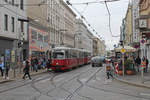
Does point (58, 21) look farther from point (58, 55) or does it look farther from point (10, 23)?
point (58, 55)

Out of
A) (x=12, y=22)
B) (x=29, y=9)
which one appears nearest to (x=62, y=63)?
(x=12, y=22)

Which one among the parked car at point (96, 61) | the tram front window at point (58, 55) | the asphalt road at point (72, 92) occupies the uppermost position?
the tram front window at point (58, 55)

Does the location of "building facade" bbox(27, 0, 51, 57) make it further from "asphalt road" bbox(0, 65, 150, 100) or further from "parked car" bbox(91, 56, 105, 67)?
"asphalt road" bbox(0, 65, 150, 100)

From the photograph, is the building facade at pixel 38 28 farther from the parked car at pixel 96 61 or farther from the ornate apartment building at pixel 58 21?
the parked car at pixel 96 61

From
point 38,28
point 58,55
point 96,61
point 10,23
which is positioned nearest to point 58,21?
point 38,28

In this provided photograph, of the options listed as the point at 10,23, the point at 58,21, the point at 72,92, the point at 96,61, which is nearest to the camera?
the point at 72,92

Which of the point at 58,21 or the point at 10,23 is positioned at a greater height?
the point at 58,21

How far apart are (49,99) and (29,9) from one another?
31.0 meters

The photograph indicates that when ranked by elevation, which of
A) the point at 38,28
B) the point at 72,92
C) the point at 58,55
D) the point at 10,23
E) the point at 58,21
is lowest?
the point at 72,92

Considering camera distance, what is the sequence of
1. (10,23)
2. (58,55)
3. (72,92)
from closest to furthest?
(72,92), (58,55), (10,23)

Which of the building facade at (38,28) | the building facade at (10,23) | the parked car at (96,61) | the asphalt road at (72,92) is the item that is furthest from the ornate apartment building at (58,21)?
the asphalt road at (72,92)

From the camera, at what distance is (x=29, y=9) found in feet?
130

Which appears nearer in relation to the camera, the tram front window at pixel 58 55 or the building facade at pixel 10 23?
the tram front window at pixel 58 55

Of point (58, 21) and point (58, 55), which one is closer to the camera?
point (58, 55)
